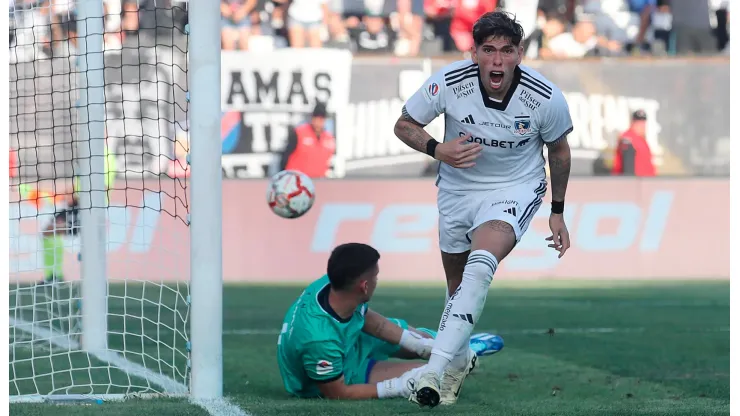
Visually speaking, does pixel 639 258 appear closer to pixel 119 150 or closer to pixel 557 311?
pixel 557 311

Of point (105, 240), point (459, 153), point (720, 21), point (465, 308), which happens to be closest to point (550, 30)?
point (720, 21)

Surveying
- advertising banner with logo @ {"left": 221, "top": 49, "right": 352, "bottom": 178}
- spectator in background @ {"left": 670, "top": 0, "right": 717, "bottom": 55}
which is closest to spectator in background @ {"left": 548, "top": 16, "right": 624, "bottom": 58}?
spectator in background @ {"left": 670, "top": 0, "right": 717, "bottom": 55}

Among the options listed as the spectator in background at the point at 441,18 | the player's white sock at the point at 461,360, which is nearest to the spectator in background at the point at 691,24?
the spectator in background at the point at 441,18

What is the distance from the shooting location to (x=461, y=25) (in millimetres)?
18219

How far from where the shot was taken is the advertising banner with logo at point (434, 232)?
16.0m

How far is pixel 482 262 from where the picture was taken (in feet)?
18.2

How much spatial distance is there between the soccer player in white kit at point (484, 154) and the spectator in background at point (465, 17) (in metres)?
12.0

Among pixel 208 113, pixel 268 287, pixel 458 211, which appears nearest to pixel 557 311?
pixel 268 287

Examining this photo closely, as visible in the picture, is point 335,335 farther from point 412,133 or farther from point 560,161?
point 560,161

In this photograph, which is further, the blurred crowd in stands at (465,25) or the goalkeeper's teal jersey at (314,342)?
the blurred crowd in stands at (465,25)

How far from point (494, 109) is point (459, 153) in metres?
0.52

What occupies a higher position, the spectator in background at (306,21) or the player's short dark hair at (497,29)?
the spectator in background at (306,21)

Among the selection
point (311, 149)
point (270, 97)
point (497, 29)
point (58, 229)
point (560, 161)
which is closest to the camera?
point (497, 29)

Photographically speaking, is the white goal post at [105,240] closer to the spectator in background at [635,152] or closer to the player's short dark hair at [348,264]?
the player's short dark hair at [348,264]
